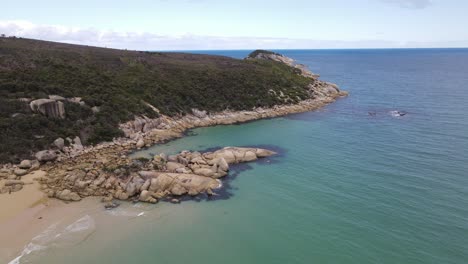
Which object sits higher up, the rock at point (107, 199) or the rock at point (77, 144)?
the rock at point (77, 144)

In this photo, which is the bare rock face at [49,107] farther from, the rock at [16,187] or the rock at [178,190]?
the rock at [178,190]

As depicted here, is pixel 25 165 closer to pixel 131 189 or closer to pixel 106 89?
pixel 131 189

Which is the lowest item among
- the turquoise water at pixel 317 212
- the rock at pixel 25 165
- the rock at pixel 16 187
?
the turquoise water at pixel 317 212

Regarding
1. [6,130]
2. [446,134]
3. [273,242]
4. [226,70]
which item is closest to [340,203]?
[273,242]

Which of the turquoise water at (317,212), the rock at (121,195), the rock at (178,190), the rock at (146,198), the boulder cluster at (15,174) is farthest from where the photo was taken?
the rock at (178,190)

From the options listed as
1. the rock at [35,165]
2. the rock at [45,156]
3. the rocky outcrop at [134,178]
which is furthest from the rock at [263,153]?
the rock at [35,165]
